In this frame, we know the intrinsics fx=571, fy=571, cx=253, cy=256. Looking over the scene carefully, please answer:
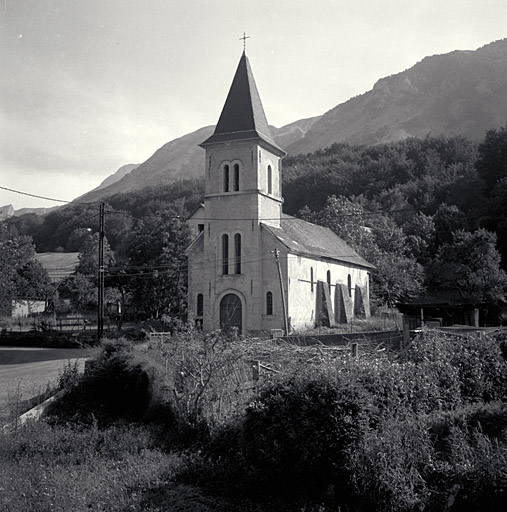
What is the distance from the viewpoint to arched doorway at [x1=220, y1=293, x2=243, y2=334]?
34.6 meters

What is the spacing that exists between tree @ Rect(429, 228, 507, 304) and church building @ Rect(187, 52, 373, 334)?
370 inches

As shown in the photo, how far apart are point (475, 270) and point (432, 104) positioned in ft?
390

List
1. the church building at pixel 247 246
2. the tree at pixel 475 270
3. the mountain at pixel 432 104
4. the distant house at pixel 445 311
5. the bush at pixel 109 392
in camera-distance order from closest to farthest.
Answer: the bush at pixel 109 392
the distant house at pixel 445 311
the church building at pixel 247 246
the tree at pixel 475 270
the mountain at pixel 432 104

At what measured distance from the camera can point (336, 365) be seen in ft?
32.4

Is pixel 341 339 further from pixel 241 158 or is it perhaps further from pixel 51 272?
pixel 51 272

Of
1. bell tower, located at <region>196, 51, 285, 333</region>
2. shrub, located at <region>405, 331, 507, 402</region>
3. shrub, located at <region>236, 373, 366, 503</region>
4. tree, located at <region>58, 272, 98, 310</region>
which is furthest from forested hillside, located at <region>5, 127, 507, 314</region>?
shrub, located at <region>236, 373, 366, 503</region>

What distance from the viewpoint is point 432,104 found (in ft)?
482

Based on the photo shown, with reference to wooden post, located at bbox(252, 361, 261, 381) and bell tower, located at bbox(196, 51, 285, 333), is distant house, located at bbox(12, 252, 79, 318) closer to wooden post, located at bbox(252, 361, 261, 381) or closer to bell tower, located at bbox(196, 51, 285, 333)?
bell tower, located at bbox(196, 51, 285, 333)

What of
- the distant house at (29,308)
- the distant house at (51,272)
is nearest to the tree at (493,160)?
the distant house at (51,272)

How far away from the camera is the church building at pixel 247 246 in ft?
112

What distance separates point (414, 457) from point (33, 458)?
288 inches

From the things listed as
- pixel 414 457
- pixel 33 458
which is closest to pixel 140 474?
pixel 33 458

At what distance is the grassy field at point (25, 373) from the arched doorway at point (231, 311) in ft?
28.9

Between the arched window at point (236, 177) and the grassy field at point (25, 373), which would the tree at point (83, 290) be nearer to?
the grassy field at point (25, 373)
